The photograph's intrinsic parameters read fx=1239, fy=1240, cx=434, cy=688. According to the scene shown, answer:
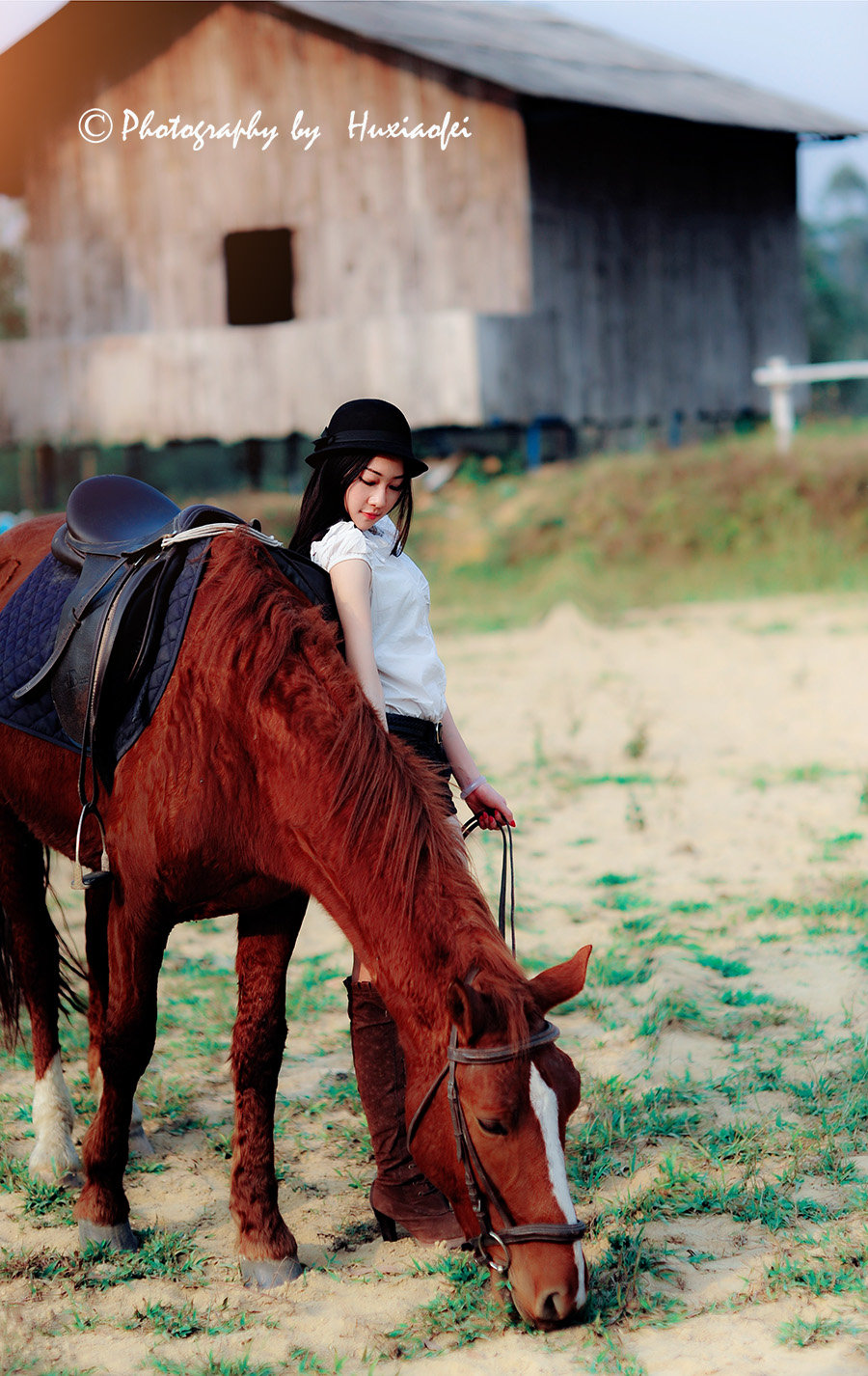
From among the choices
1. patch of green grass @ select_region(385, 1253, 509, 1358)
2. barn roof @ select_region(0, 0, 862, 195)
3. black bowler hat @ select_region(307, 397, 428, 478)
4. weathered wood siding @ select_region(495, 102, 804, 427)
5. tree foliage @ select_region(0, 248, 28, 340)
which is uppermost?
tree foliage @ select_region(0, 248, 28, 340)

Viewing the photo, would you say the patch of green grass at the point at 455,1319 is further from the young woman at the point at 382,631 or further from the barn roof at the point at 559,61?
the barn roof at the point at 559,61

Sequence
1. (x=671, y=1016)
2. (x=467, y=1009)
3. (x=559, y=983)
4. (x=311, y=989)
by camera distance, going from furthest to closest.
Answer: (x=311, y=989)
(x=671, y=1016)
(x=559, y=983)
(x=467, y=1009)

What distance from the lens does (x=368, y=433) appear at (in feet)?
8.80

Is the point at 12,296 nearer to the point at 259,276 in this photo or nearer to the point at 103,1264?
the point at 259,276

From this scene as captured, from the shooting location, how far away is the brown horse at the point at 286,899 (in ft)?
6.76

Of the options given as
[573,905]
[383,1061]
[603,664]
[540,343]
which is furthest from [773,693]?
[540,343]

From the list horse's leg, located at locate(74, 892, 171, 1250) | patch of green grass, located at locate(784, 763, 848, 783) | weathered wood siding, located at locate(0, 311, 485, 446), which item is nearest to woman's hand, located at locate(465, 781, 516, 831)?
horse's leg, located at locate(74, 892, 171, 1250)

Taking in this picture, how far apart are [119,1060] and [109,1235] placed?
15.8 inches

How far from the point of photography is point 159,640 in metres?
2.62

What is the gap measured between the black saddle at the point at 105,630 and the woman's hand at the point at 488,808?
1.93 feet

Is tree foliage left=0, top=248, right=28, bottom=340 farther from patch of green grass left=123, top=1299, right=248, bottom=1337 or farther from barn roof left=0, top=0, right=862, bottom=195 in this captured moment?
patch of green grass left=123, top=1299, right=248, bottom=1337

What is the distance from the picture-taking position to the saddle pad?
2594 mm

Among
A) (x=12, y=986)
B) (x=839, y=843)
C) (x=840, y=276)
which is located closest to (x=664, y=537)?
(x=839, y=843)

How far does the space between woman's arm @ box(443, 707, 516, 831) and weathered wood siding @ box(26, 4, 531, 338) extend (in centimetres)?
1169
